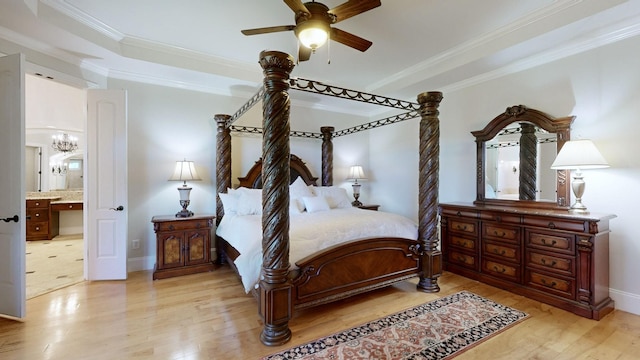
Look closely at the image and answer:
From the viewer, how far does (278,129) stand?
2.22 meters

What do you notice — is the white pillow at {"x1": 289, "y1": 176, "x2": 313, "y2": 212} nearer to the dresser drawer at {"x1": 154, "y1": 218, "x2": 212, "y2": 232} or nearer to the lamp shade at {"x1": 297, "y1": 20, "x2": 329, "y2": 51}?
the dresser drawer at {"x1": 154, "y1": 218, "x2": 212, "y2": 232}

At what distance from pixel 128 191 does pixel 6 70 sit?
1836 mm

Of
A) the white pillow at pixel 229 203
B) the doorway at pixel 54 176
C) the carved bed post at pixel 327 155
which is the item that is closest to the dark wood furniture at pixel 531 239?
the carved bed post at pixel 327 155

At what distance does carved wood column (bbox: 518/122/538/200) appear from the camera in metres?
3.40

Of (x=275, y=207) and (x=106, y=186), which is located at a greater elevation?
(x=106, y=186)

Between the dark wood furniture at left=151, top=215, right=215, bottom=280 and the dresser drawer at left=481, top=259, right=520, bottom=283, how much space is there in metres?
3.73

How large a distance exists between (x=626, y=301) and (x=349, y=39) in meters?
3.83

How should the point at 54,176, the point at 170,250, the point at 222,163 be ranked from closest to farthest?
1. the point at 170,250
2. the point at 222,163
3. the point at 54,176

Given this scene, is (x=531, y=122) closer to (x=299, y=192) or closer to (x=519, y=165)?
(x=519, y=165)

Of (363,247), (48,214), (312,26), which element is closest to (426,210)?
(363,247)

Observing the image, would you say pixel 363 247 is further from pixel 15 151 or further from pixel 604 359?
pixel 15 151

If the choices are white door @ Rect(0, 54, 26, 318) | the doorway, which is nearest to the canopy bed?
white door @ Rect(0, 54, 26, 318)

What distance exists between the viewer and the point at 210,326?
245 centimetres

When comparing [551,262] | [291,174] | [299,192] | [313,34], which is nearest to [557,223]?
[551,262]
